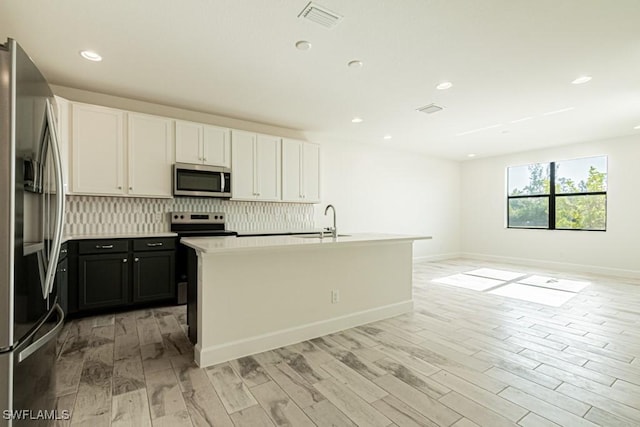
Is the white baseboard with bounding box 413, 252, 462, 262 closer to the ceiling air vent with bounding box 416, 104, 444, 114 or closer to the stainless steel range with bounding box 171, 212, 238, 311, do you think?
the ceiling air vent with bounding box 416, 104, 444, 114

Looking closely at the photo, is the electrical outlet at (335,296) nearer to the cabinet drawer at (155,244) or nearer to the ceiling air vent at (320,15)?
the cabinet drawer at (155,244)

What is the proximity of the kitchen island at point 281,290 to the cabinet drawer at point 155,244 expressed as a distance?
3.81 ft

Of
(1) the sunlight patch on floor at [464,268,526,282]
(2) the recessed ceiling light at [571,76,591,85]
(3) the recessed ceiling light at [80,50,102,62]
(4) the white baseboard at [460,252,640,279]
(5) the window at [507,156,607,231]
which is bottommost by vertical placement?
(1) the sunlight patch on floor at [464,268,526,282]

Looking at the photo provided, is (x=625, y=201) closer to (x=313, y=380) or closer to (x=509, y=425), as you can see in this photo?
(x=509, y=425)

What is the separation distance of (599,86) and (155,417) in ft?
17.1

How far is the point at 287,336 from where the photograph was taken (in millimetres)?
2760

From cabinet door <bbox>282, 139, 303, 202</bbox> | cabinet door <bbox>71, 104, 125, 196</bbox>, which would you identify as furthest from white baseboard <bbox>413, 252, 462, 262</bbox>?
cabinet door <bbox>71, 104, 125, 196</bbox>

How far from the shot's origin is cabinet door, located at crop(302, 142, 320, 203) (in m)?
5.29

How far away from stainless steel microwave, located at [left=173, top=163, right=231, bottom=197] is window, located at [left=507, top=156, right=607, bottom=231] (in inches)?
265

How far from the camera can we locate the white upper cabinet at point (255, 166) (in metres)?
4.61

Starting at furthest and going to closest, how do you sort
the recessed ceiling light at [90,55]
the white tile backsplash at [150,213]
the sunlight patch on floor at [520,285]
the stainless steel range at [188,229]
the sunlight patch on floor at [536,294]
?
the sunlight patch on floor at [520,285], the sunlight patch on floor at [536,294], the stainless steel range at [188,229], the white tile backsplash at [150,213], the recessed ceiling light at [90,55]

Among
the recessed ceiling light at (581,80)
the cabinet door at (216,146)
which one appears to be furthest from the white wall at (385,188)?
the recessed ceiling light at (581,80)

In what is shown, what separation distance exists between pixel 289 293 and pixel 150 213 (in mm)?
2632
